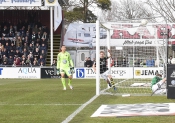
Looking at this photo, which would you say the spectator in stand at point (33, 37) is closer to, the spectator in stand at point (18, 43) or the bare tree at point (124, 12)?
the spectator in stand at point (18, 43)

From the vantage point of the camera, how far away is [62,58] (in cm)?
2014

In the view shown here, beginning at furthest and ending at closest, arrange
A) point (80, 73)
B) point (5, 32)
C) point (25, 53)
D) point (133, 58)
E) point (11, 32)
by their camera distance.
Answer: point (5, 32) → point (11, 32) → point (25, 53) → point (80, 73) → point (133, 58)

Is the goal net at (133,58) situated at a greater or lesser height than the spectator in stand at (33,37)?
lesser

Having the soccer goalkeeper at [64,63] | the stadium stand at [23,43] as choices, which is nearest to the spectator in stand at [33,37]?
the stadium stand at [23,43]

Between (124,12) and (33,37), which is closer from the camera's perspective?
(33,37)

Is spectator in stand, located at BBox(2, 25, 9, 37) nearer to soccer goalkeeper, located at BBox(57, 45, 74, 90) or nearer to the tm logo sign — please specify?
the tm logo sign

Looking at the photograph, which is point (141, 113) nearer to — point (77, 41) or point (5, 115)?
point (5, 115)

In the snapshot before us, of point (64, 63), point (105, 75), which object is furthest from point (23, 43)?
point (105, 75)

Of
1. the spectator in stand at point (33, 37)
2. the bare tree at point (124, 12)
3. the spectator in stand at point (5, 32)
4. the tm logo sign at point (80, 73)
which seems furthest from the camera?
the bare tree at point (124, 12)

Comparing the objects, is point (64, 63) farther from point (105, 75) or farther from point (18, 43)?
point (18, 43)

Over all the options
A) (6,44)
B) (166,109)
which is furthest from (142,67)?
(166,109)

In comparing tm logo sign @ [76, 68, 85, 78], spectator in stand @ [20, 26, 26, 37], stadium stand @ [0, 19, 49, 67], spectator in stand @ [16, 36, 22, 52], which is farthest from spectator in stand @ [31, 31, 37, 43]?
tm logo sign @ [76, 68, 85, 78]

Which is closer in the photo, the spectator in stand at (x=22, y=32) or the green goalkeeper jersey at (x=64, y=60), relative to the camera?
the green goalkeeper jersey at (x=64, y=60)

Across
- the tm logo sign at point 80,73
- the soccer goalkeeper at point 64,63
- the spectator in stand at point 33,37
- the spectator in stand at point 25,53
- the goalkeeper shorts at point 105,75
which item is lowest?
the tm logo sign at point 80,73
